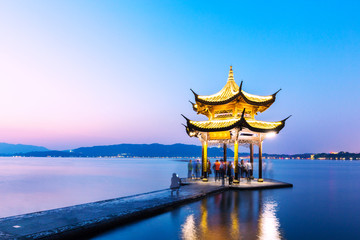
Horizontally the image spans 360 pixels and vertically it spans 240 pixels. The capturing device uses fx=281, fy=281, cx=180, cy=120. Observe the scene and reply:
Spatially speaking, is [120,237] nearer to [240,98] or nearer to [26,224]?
[26,224]

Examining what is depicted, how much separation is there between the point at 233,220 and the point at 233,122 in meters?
10.2

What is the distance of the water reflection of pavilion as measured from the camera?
8594mm

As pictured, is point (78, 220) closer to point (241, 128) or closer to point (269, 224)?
point (269, 224)

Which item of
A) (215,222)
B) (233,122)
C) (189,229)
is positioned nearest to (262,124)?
(233,122)

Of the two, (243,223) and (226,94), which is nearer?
(243,223)

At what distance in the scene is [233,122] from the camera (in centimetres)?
1988

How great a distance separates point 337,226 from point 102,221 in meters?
8.83

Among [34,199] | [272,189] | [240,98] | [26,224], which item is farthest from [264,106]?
[34,199]

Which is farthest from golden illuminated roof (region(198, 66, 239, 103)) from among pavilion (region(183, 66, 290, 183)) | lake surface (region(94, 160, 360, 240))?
lake surface (region(94, 160, 360, 240))

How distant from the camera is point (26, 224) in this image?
846cm

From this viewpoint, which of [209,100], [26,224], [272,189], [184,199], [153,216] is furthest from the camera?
[209,100]

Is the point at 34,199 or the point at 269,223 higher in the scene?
the point at 269,223

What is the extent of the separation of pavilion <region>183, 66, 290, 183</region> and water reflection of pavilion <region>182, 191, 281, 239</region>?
6.11 meters

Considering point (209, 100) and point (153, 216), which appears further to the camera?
point (209, 100)
